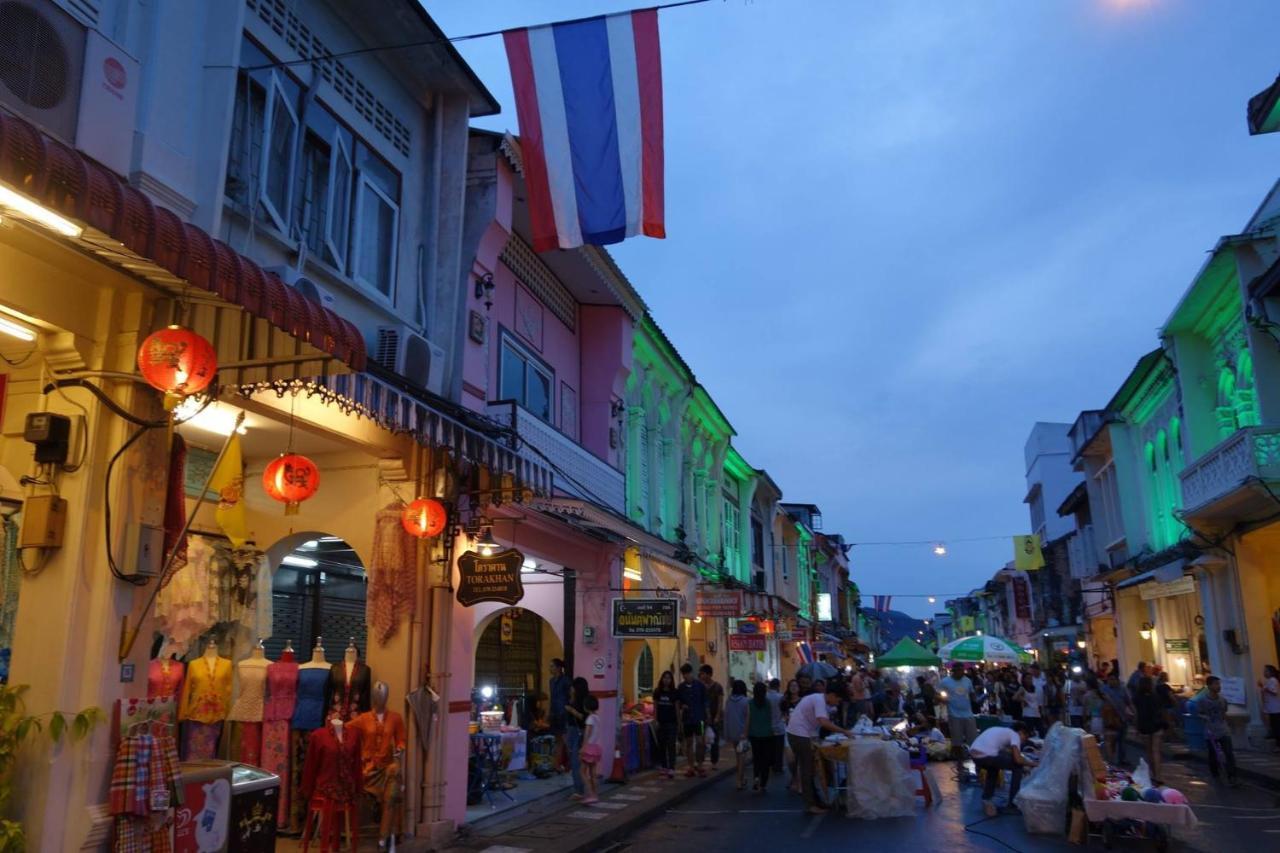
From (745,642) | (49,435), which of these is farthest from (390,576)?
(745,642)

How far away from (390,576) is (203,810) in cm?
346

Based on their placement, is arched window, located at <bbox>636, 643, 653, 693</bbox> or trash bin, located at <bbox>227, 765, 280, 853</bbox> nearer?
trash bin, located at <bbox>227, 765, 280, 853</bbox>

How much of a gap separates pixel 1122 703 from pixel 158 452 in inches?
641

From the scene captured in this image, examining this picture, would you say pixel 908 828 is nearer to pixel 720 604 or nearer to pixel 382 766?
pixel 382 766

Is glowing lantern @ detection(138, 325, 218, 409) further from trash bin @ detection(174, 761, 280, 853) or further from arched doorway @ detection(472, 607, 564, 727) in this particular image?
arched doorway @ detection(472, 607, 564, 727)

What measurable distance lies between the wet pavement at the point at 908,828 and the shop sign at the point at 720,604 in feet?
22.9

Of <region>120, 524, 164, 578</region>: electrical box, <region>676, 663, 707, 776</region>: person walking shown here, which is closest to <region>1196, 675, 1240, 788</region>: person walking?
<region>676, 663, 707, 776</region>: person walking

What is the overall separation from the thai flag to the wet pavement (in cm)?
662

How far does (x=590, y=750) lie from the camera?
12258 millimetres

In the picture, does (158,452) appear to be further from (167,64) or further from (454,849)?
(454,849)

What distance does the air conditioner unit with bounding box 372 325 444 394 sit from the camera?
9641 mm

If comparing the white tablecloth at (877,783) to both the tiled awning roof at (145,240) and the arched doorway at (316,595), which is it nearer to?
the arched doorway at (316,595)

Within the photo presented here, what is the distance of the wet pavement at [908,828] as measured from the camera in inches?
385

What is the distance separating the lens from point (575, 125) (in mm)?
9406
